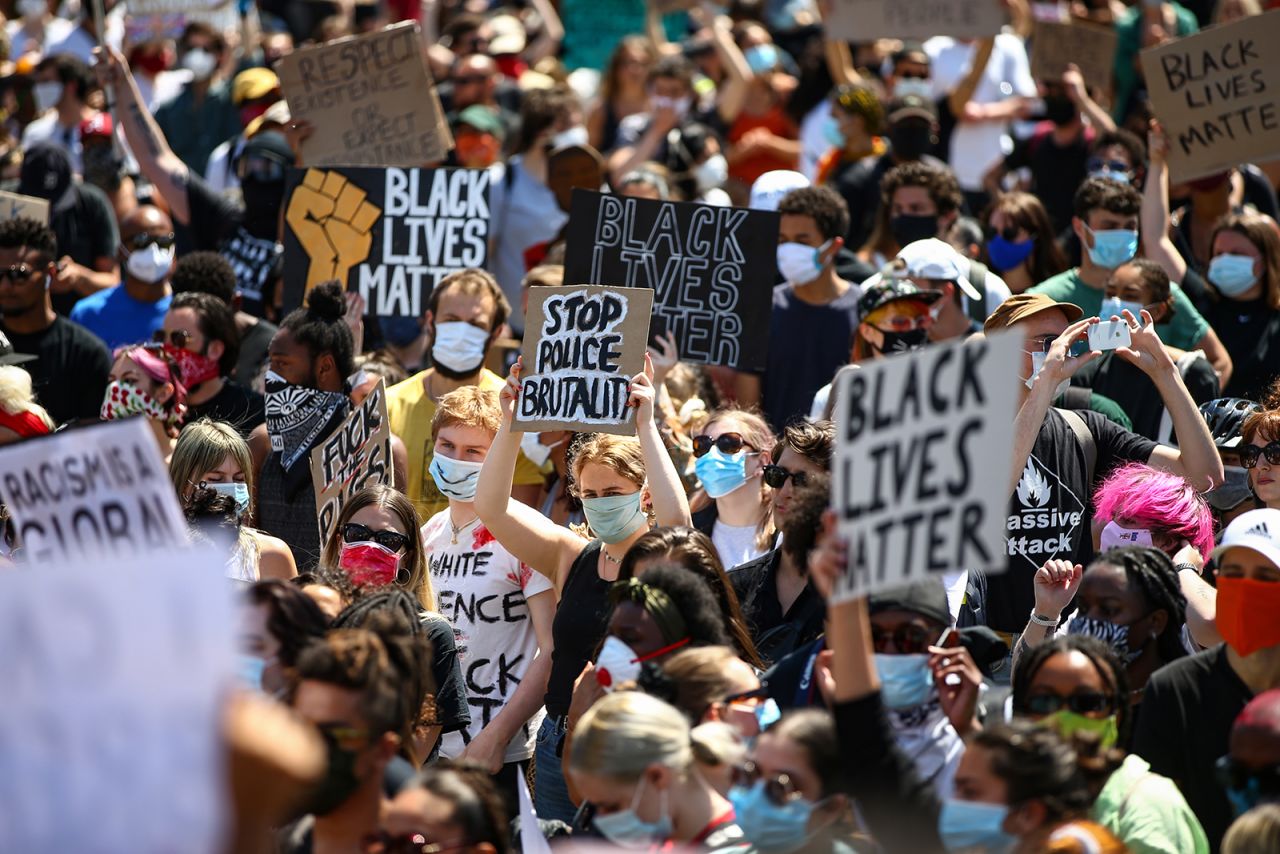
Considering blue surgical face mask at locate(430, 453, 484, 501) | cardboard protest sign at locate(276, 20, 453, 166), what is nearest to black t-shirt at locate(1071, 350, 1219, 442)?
blue surgical face mask at locate(430, 453, 484, 501)

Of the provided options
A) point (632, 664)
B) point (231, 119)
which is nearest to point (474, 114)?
point (231, 119)

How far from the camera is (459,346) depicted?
7336 millimetres

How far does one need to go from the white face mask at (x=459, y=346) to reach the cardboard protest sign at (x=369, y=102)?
2758 millimetres

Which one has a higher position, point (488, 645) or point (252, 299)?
point (252, 299)

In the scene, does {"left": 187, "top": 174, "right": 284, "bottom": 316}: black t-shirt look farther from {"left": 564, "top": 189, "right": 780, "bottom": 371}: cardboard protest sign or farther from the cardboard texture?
the cardboard texture

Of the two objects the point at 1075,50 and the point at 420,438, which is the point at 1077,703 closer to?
the point at 420,438

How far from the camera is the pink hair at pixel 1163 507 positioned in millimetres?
5730

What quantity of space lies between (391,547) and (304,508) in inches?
49.8

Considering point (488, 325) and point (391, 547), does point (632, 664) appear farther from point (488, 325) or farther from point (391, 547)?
point (488, 325)

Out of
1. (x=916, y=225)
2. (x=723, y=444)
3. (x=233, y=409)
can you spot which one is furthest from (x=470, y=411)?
(x=916, y=225)

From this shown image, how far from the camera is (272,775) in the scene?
9.41 ft

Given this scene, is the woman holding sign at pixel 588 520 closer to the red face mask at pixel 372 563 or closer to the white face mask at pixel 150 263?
the red face mask at pixel 372 563

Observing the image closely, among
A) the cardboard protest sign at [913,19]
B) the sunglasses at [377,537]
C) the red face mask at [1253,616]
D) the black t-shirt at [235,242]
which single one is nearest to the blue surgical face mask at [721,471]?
the sunglasses at [377,537]

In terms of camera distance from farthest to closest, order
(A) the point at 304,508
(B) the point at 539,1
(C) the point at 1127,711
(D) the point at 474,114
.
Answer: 1. (B) the point at 539,1
2. (D) the point at 474,114
3. (A) the point at 304,508
4. (C) the point at 1127,711
